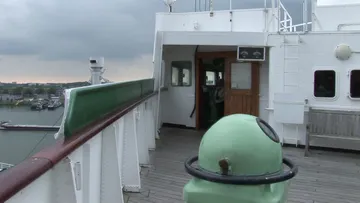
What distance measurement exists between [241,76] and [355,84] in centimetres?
277

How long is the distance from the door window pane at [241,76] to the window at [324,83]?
192cm

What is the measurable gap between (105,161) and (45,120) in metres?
0.68

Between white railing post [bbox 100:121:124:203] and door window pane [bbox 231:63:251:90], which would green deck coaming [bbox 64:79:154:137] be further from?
door window pane [bbox 231:63:251:90]

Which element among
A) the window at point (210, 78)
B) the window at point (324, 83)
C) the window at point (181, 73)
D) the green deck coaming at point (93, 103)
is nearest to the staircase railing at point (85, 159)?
the green deck coaming at point (93, 103)

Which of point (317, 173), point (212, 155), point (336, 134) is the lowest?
point (317, 173)

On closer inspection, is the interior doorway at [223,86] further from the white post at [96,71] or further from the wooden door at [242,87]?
the white post at [96,71]

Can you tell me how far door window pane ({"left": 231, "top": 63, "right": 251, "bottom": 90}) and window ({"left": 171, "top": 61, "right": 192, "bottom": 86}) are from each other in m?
1.26

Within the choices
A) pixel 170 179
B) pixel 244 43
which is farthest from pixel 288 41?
pixel 170 179

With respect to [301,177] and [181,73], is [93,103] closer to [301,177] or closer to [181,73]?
[301,177]

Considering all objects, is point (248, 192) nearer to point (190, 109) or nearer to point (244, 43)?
point (244, 43)

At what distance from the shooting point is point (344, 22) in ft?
25.1

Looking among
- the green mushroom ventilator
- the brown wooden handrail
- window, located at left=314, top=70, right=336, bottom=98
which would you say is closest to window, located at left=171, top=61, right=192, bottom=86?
window, located at left=314, top=70, right=336, bottom=98

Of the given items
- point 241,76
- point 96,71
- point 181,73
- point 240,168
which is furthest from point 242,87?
point 240,168

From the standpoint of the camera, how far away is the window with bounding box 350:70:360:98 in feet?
22.9
